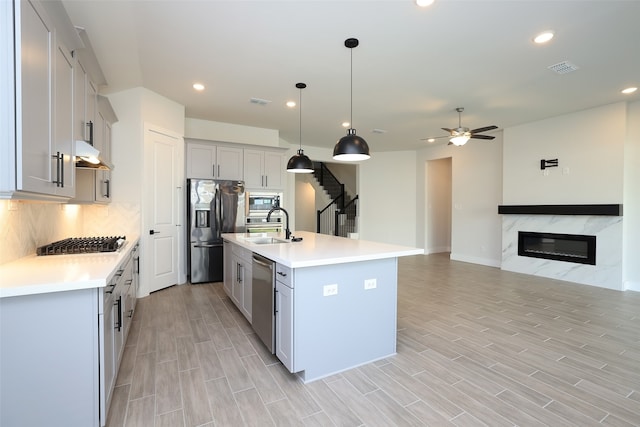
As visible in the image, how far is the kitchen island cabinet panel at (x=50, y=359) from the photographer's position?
142 centimetres

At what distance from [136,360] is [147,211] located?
247 cm

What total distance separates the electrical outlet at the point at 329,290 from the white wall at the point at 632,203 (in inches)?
214

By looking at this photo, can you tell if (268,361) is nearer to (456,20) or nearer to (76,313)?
(76,313)

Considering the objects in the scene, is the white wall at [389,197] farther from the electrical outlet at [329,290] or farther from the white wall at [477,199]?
the electrical outlet at [329,290]

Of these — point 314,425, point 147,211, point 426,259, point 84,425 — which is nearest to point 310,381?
point 314,425

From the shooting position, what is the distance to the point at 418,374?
7.59 ft

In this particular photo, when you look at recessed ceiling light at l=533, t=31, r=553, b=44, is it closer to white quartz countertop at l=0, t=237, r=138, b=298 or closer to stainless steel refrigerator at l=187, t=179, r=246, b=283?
white quartz countertop at l=0, t=237, r=138, b=298

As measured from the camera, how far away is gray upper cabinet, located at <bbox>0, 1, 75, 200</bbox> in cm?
137

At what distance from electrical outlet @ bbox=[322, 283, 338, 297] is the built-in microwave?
3317mm

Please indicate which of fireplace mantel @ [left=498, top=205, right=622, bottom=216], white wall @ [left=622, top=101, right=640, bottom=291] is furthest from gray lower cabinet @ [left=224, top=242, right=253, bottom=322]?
white wall @ [left=622, top=101, right=640, bottom=291]

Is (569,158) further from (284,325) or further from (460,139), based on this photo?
(284,325)

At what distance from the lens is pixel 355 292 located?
7.93 ft

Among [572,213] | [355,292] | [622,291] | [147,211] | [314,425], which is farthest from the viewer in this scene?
[572,213]

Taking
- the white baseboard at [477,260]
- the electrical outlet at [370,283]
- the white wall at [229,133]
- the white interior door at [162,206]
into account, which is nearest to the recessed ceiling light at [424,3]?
the electrical outlet at [370,283]
